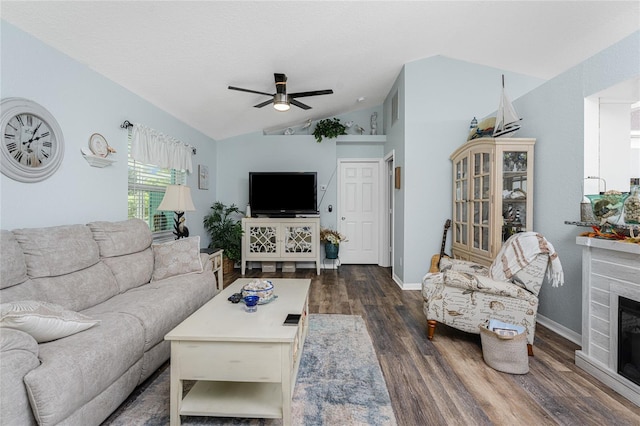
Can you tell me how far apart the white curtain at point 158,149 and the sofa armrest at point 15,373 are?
91.1 inches

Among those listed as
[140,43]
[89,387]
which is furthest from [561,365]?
[140,43]

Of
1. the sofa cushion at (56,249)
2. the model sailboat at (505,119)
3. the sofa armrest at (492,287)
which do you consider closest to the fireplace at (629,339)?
the sofa armrest at (492,287)

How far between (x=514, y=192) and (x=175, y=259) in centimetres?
342

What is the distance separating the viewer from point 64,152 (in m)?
2.31

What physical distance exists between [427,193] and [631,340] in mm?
2475

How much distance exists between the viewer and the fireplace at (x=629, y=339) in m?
1.69

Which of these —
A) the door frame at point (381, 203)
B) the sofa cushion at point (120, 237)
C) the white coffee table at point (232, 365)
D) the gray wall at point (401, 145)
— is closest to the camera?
the white coffee table at point (232, 365)

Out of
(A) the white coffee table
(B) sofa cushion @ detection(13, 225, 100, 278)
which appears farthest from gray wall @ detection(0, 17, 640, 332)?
(A) the white coffee table

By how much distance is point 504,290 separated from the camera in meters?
2.20

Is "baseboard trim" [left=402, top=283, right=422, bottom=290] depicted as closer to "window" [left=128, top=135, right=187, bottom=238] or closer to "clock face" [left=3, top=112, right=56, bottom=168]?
"window" [left=128, top=135, right=187, bottom=238]

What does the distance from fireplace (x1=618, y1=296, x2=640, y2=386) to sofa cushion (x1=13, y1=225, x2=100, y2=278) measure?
3492 millimetres

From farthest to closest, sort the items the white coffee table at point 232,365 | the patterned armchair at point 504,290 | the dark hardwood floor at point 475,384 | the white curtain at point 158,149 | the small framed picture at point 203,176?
the small framed picture at point 203,176 → the white curtain at point 158,149 → the patterned armchair at point 504,290 → the dark hardwood floor at point 475,384 → the white coffee table at point 232,365

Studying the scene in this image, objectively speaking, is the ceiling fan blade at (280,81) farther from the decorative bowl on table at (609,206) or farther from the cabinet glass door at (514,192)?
the decorative bowl on table at (609,206)

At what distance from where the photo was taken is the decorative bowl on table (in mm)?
1883
